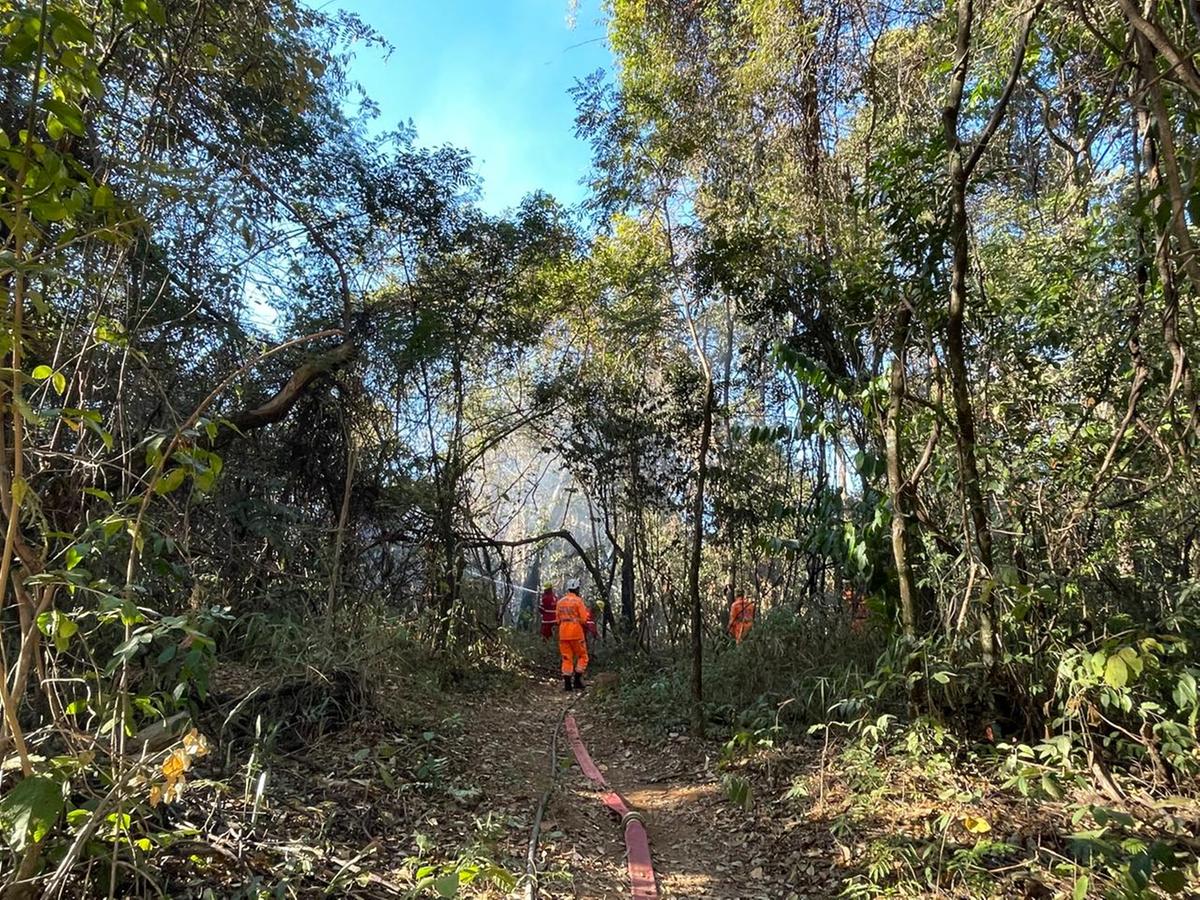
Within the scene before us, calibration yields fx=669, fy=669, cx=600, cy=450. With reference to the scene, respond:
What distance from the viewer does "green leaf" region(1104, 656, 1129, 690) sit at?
124 inches

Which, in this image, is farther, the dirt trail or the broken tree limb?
the broken tree limb

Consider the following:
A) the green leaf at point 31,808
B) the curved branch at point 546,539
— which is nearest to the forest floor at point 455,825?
the green leaf at point 31,808

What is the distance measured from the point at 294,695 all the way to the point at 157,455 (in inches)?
129

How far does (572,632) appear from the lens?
9.45m

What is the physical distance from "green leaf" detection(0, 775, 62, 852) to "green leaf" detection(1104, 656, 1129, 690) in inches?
165

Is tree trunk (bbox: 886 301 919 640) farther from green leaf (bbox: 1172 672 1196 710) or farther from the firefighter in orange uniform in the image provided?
the firefighter in orange uniform

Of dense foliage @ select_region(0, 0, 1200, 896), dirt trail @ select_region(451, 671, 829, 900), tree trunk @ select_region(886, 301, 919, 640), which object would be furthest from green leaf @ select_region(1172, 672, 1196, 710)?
dirt trail @ select_region(451, 671, 829, 900)

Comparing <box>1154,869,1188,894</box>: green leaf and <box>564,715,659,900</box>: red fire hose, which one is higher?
<box>1154,869,1188,894</box>: green leaf

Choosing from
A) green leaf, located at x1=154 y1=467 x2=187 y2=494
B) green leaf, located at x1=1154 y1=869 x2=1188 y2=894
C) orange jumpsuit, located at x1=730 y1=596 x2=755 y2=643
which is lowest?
green leaf, located at x1=1154 y1=869 x2=1188 y2=894

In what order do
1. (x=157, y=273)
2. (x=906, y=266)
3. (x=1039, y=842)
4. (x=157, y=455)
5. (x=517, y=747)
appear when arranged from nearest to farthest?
(x=157, y=455) < (x=1039, y=842) < (x=906, y=266) < (x=157, y=273) < (x=517, y=747)

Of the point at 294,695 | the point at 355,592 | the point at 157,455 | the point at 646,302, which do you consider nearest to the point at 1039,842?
the point at 157,455

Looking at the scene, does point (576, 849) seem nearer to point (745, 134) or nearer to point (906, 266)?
point (906, 266)

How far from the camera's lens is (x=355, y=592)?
24.1 feet

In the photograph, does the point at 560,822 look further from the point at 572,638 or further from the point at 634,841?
the point at 572,638
